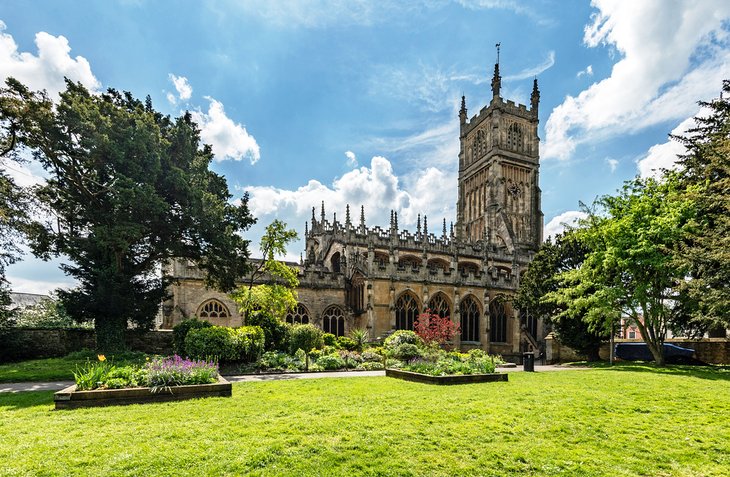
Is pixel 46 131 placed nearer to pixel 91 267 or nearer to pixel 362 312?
pixel 91 267

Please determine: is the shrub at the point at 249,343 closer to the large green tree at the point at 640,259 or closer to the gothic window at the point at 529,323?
the large green tree at the point at 640,259

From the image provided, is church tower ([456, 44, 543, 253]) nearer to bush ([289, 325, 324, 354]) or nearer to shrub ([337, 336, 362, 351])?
shrub ([337, 336, 362, 351])

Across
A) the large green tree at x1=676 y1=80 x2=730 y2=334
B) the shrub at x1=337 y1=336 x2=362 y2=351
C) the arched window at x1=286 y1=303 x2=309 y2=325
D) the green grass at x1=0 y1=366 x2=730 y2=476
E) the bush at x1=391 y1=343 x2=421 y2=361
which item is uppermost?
the large green tree at x1=676 y1=80 x2=730 y2=334

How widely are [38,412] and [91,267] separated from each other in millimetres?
12286

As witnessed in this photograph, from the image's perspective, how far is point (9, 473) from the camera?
4.44m

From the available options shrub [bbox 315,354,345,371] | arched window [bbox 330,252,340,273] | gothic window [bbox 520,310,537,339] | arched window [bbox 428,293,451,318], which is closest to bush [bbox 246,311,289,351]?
shrub [bbox 315,354,345,371]

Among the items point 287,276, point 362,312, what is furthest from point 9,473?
point 362,312

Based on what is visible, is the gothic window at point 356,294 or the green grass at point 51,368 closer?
the green grass at point 51,368

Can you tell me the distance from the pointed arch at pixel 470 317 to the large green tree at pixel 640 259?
9487 mm

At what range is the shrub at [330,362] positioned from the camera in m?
15.3

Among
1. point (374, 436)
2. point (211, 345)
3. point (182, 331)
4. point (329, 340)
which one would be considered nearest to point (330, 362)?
point (211, 345)

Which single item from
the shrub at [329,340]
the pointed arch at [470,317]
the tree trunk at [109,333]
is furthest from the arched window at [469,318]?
the tree trunk at [109,333]

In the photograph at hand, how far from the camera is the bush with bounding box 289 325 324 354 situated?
58.0 feet

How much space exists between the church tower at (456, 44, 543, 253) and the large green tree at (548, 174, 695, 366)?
24.5 meters
